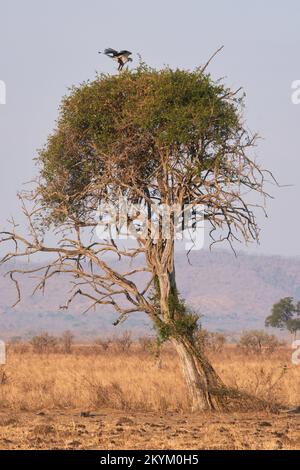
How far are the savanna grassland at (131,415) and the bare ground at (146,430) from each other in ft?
0.05

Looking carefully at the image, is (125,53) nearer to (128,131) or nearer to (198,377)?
(128,131)

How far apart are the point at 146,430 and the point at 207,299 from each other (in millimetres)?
150503

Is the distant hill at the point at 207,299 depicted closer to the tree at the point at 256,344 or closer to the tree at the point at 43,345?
the tree at the point at 256,344

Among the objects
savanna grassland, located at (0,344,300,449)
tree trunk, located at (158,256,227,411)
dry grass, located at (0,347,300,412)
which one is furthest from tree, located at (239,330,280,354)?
tree trunk, located at (158,256,227,411)

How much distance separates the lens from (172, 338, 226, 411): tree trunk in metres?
19.4

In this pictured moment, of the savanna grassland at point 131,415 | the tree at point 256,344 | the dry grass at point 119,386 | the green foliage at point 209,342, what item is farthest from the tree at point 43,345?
the savanna grassland at point 131,415

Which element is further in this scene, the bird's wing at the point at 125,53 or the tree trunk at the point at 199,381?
the bird's wing at the point at 125,53

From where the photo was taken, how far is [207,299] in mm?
166625

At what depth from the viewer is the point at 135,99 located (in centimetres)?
1967

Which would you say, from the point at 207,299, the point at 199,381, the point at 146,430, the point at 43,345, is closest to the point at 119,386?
the point at 199,381

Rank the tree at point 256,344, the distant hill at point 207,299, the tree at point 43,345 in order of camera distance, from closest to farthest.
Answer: the tree at point 256,344 < the tree at point 43,345 < the distant hill at point 207,299

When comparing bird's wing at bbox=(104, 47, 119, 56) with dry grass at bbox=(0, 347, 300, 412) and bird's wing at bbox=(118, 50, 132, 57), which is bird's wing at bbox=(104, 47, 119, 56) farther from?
dry grass at bbox=(0, 347, 300, 412)

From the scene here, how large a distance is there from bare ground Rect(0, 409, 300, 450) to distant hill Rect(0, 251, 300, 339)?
4575 inches

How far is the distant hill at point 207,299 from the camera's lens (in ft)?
500
